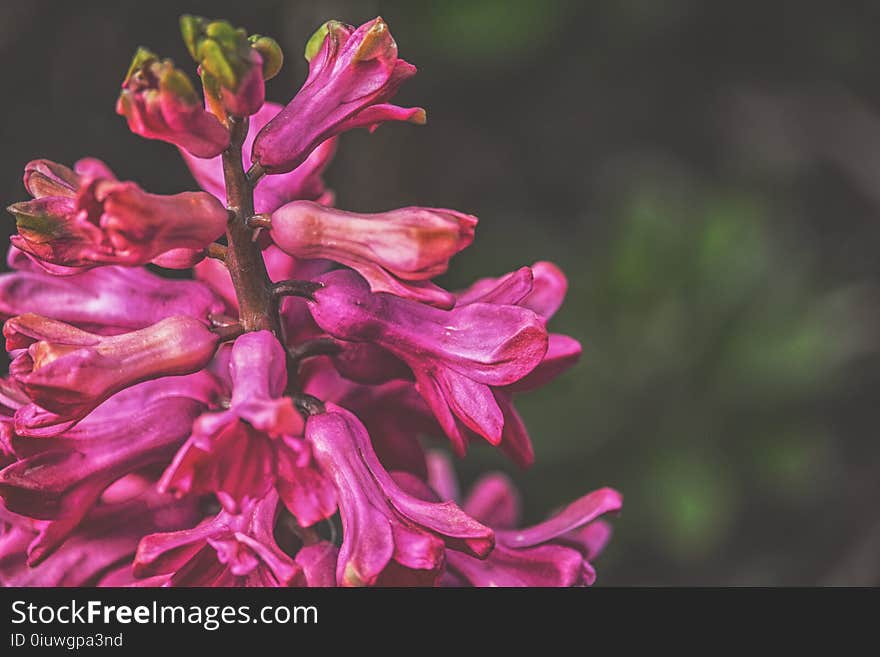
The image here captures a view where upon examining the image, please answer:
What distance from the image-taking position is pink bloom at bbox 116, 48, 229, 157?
1521mm

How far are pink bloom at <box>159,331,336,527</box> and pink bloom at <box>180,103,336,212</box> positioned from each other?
0.33 meters

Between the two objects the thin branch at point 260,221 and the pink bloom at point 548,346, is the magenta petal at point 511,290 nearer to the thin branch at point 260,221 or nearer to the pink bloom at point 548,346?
the pink bloom at point 548,346

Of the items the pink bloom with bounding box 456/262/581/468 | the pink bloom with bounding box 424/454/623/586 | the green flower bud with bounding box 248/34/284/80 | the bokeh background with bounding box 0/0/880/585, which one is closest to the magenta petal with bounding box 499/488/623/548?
Answer: the pink bloom with bounding box 424/454/623/586

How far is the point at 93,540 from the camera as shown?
1826 millimetres

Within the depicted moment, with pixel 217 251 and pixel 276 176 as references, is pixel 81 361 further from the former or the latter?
pixel 276 176

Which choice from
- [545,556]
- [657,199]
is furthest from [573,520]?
[657,199]

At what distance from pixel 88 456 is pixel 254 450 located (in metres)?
0.32

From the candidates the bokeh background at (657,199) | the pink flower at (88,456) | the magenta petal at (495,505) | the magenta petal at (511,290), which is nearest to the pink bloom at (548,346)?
the magenta petal at (511,290)

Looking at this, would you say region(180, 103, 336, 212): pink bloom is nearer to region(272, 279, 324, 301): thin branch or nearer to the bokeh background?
region(272, 279, 324, 301): thin branch

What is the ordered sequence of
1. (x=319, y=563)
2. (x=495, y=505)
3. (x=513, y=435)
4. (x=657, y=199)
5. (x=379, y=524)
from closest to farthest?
(x=379, y=524) < (x=319, y=563) < (x=513, y=435) < (x=495, y=505) < (x=657, y=199)

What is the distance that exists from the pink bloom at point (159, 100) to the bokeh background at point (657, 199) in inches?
111

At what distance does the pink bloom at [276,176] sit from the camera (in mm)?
1895

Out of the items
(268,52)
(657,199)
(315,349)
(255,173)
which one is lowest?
(315,349)

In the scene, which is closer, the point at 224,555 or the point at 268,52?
the point at 224,555
